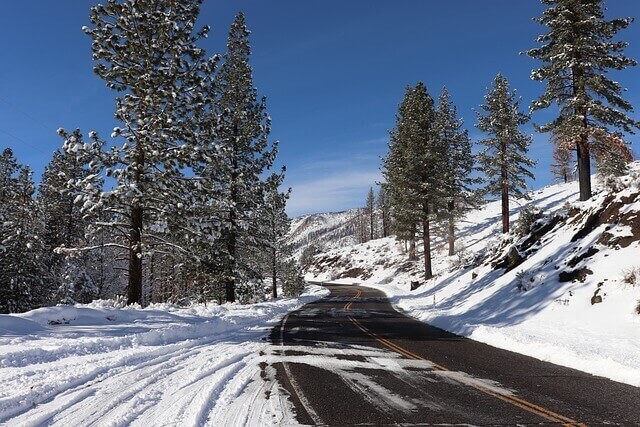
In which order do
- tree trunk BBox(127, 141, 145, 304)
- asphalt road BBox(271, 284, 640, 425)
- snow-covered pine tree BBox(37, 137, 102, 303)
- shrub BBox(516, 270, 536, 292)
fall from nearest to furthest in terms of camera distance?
asphalt road BBox(271, 284, 640, 425) → tree trunk BBox(127, 141, 145, 304) → shrub BBox(516, 270, 536, 292) → snow-covered pine tree BBox(37, 137, 102, 303)

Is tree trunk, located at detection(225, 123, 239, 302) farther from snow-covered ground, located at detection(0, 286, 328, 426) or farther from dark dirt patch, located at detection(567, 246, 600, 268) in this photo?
dark dirt patch, located at detection(567, 246, 600, 268)

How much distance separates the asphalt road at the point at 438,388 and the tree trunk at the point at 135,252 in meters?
7.23

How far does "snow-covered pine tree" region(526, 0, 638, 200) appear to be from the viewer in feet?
69.4

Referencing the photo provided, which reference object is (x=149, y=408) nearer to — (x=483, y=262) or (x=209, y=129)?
(x=209, y=129)

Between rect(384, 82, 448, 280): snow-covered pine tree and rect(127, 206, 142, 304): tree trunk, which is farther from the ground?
rect(384, 82, 448, 280): snow-covered pine tree

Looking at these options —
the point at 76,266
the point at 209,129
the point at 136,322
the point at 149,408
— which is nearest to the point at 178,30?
the point at 209,129

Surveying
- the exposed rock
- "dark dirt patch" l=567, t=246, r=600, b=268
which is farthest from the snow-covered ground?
the exposed rock

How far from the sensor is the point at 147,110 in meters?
14.8

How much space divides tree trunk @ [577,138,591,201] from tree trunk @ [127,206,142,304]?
77.0ft

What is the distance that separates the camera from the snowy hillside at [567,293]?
9109 millimetres

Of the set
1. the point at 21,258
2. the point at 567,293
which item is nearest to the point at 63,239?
the point at 21,258

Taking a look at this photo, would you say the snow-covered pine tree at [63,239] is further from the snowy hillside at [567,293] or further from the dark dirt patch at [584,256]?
the dark dirt patch at [584,256]

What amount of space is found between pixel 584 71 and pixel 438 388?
77.5ft

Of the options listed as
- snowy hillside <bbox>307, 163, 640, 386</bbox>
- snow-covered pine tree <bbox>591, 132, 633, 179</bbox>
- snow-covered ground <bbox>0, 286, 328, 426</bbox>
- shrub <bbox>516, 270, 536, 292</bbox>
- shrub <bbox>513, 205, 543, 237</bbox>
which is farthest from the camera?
shrub <bbox>513, 205, 543, 237</bbox>
